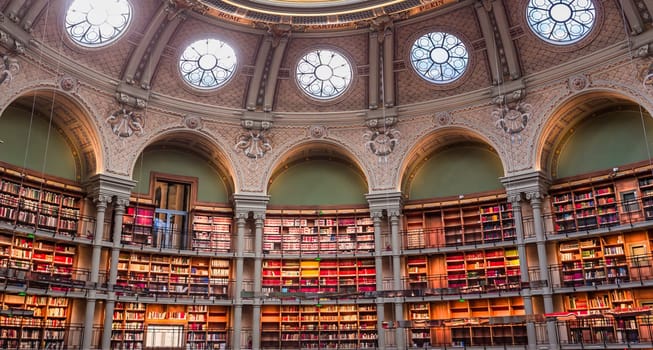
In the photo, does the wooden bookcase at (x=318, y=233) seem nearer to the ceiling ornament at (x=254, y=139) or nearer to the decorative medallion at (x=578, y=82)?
the ceiling ornament at (x=254, y=139)

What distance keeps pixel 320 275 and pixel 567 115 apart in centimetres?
863

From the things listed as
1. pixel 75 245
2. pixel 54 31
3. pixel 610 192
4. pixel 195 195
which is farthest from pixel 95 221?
pixel 610 192

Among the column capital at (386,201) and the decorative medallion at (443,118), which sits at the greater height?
the decorative medallion at (443,118)

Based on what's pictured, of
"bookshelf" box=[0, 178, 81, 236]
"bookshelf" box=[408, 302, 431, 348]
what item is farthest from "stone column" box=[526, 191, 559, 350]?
"bookshelf" box=[0, 178, 81, 236]

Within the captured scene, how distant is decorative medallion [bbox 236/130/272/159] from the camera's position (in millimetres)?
17953

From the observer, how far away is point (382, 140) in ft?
59.0

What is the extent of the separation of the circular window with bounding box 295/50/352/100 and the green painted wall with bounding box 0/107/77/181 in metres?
7.25

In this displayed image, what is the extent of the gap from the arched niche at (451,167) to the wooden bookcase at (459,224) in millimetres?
469

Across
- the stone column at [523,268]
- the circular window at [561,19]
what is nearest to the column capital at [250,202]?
the stone column at [523,268]

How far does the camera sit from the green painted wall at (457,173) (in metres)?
17.6

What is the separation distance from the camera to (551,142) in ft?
54.3

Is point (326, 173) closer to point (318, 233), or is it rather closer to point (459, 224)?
point (318, 233)

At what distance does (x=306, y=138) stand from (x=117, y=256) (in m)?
6.60

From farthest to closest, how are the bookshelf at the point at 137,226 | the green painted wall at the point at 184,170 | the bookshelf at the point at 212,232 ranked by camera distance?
the bookshelf at the point at 212,232, the green painted wall at the point at 184,170, the bookshelf at the point at 137,226
